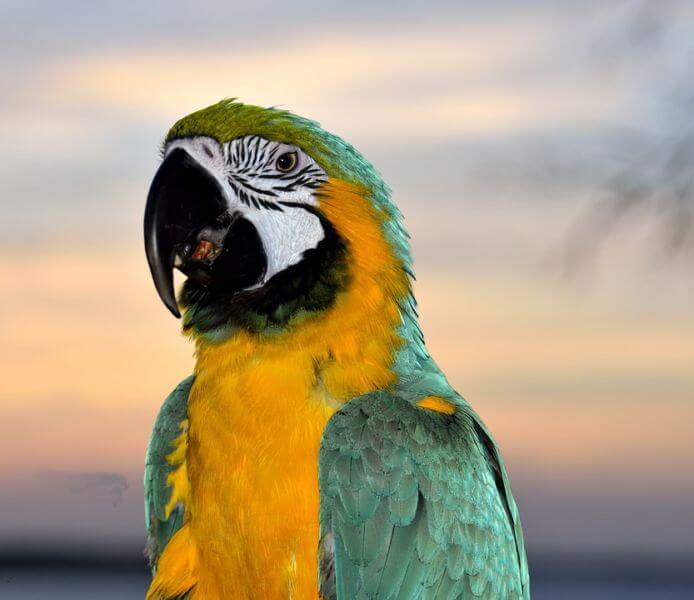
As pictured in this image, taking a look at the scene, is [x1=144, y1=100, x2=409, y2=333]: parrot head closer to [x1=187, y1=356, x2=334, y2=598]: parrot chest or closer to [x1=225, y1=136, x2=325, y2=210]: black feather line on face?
[x1=225, y1=136, x2=325, y2=210]: black feather line on face

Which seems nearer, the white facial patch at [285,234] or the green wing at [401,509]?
the green wing at [401,509]

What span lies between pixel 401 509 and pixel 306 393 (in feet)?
1.59

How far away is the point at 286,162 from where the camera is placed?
3.68 m

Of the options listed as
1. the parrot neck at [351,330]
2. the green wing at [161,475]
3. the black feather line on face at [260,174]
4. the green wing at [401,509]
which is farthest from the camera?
the green wing at [161,475]

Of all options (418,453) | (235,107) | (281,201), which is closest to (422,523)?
(418,453)

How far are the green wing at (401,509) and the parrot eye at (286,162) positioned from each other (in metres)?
0.82

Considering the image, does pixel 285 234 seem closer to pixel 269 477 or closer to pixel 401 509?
pixel 269 477

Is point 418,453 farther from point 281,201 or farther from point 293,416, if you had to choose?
point 281,201

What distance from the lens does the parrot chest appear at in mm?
3498

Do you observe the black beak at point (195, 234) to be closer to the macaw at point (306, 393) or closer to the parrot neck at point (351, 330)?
the macaw at point (306, 393)

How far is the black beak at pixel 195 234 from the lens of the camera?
3.57m

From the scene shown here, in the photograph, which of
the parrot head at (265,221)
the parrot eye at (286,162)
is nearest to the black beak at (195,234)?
the parrot head at (265,221)

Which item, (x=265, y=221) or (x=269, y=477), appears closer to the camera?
(x=269, y=477)

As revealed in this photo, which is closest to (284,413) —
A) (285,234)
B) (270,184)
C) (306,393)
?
(306,393)
